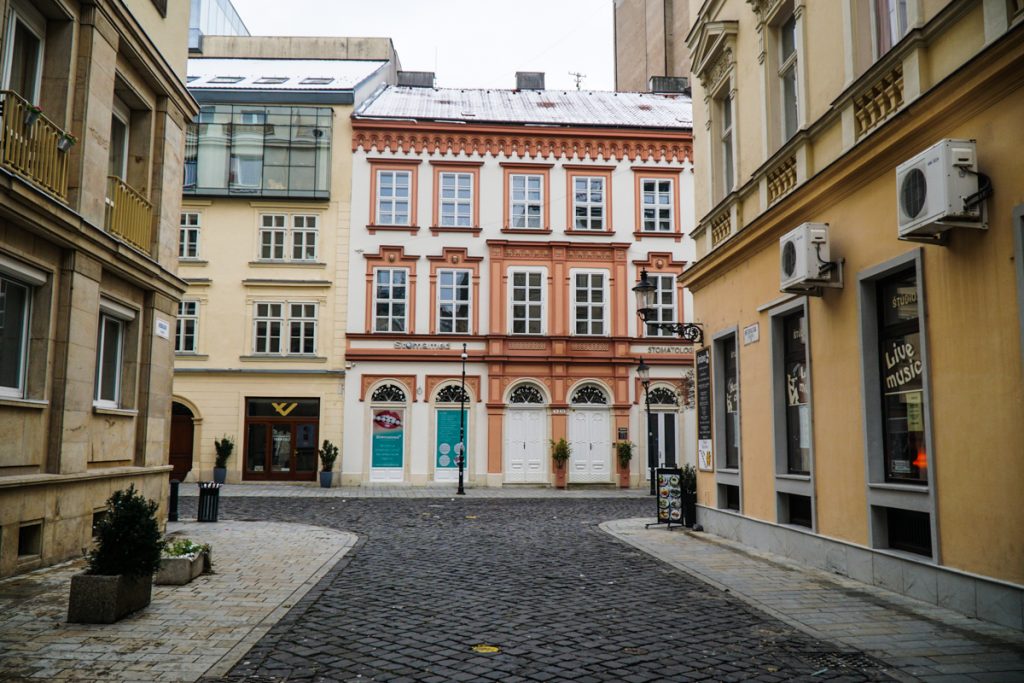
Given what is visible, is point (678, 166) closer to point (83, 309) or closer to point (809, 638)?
point (83, 309)

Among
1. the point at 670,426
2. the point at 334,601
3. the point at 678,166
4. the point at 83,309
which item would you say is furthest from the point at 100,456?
the point at 678,166

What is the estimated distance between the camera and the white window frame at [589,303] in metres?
30.1

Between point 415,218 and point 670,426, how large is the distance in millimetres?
11404

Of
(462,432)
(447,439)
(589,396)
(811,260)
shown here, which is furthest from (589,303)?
(811,260)

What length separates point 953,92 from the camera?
743cm

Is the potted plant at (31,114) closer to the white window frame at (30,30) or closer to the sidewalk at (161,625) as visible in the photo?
the white window frame at (30,30)

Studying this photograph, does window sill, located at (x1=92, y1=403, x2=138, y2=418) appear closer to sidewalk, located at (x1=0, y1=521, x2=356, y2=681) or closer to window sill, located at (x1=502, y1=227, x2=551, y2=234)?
sidewalk, located at (x1=0, y1=521, x2=356, y2=681)

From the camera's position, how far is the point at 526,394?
29812 mm

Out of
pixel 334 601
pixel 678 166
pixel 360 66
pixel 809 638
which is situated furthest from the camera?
pixel 360 66

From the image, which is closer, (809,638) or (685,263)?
(809,638)

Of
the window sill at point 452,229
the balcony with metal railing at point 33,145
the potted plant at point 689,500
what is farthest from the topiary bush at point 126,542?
the window sill at point 452,229

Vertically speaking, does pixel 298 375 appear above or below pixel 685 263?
below

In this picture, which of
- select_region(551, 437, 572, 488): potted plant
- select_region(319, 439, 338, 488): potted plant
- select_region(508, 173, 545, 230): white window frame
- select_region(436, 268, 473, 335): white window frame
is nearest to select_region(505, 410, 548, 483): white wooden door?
select_region(551, 437, 572, 488): potted plant

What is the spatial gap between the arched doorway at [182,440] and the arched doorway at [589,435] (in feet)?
41.7
